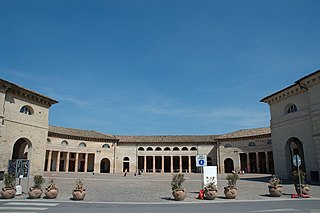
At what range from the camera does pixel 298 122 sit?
78.0 ft

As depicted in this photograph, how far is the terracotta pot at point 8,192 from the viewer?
12820 millimetres

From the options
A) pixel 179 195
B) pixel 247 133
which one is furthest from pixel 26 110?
pixel 247 133

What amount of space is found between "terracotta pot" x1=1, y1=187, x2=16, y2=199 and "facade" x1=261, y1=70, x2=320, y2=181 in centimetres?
2193

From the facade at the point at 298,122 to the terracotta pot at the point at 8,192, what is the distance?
2193 cm

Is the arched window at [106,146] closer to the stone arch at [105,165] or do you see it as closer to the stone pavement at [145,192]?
the stone arch at [105,165]

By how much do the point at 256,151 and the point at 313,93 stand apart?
83.1ft

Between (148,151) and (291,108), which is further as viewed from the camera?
(148,151)

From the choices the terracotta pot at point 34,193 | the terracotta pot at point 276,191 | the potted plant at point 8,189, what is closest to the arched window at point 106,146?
the potted plant at point 8,189

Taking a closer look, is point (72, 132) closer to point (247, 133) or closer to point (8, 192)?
point (247, 133)

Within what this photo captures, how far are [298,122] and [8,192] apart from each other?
77.8ft

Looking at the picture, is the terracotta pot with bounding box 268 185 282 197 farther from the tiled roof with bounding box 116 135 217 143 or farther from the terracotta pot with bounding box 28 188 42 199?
the tiled roof with bounding box 116 135 217 143

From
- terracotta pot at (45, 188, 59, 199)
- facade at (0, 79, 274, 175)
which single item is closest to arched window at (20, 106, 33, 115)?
facade at (0, 79, 274, 175)

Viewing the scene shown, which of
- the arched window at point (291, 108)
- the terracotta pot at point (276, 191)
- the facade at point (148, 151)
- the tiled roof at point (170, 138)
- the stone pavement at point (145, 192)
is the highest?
the arched window at point (291, 108)

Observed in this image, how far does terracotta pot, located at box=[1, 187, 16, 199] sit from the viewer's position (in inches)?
505
